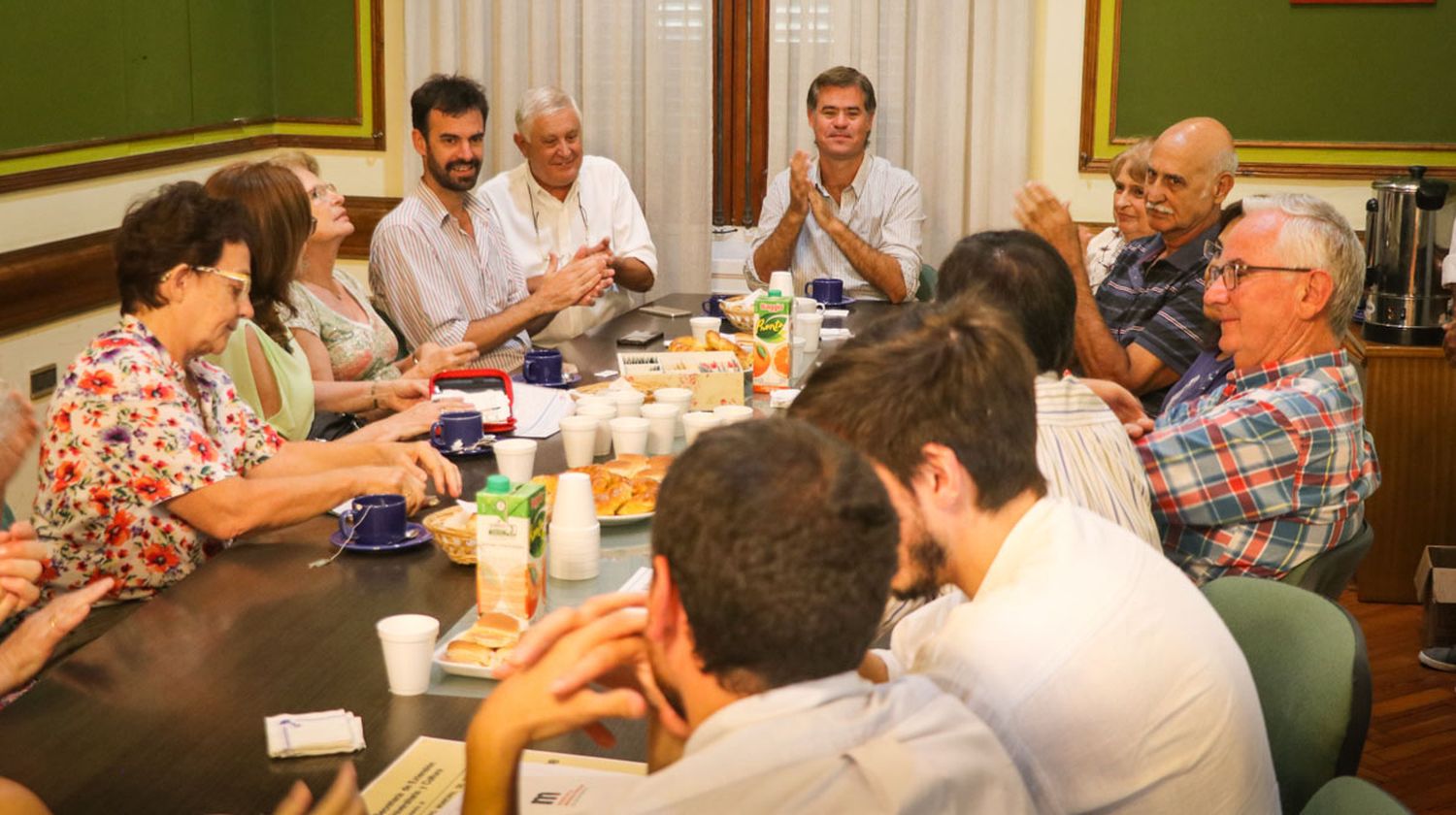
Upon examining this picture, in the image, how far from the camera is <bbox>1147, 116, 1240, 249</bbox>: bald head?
3738mm

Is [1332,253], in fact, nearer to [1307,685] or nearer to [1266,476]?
[1266,476]

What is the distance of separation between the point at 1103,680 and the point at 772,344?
198 cm

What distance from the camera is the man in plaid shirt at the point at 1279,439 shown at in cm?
240

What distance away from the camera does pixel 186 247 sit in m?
2.47

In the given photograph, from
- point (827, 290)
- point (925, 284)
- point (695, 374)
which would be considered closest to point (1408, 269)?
point (925, 284)

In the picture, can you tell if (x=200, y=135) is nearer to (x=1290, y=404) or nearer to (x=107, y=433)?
(x=107, y=433)

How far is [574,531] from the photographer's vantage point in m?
2.08

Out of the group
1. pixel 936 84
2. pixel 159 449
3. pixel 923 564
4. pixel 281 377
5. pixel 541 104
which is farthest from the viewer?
pixel 936 84

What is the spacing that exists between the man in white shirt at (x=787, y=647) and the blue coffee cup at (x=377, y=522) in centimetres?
116

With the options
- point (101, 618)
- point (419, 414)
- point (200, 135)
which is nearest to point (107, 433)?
point (101, 618)

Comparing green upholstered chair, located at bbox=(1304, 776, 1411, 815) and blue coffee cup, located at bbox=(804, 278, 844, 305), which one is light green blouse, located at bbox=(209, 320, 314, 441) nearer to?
blue coffee cup, located at bbox=(804, 278, 844, 305)

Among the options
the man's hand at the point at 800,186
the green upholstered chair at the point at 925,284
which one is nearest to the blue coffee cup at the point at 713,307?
the man's hand at the point at 800,186

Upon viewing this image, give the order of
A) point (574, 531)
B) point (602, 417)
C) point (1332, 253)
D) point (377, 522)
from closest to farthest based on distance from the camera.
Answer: point (574, 531) < point (377, 522) < point (1332, 253) < point (602, 417)

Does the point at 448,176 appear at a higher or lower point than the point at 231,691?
higher
